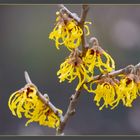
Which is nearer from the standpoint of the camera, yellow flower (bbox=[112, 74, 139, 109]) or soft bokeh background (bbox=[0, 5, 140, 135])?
yellow flower (bbox=[112, 74, 139, 109])

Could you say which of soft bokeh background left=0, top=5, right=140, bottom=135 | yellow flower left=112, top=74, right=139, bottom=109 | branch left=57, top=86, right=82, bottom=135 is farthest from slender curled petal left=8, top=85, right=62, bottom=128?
soft bokeh background left=0, top=5, right=140, bottom=135

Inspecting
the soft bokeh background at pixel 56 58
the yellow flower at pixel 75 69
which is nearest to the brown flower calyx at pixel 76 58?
the yellow flower at pixel 75 69

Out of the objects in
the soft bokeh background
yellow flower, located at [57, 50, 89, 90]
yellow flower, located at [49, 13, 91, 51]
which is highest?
yellow flower, located at [49, 13, 91, 51]

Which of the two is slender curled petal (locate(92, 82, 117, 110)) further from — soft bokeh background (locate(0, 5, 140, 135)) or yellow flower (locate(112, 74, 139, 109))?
soft bokeh background (locate(0, 5, 140, 135))

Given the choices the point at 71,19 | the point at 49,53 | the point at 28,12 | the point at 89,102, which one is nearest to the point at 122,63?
the point at 89,102

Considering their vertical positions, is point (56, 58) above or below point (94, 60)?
below

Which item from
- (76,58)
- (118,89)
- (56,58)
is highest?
(76,58)

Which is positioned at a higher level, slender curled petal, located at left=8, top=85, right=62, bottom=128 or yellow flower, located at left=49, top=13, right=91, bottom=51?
yellow flower, located at left=49, top=13, right=91, bottom=51

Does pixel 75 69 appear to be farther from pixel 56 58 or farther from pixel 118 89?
pixel 56 58

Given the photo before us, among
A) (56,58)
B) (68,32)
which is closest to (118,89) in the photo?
(68,32)
